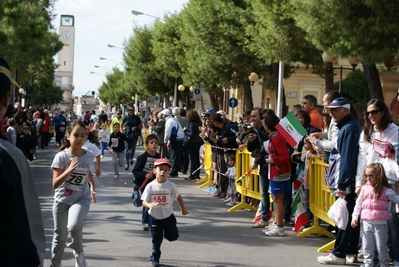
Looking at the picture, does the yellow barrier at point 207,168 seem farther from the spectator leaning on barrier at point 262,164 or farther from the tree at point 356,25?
the spectator leaning on barrier at point 262,164

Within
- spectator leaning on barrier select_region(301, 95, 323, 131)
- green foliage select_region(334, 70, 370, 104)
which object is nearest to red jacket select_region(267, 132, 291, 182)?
spectator leaning on barrier select_region(301, 95, 323, 131)

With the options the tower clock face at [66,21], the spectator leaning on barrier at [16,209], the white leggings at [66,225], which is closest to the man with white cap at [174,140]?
the white leggings at [66,225]

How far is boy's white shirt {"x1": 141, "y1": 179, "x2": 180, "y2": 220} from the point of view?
27.9 ft

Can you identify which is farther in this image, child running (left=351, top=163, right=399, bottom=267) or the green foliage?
the green foliage

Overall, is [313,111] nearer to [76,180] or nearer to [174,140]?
[76,180]

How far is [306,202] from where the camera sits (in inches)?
443

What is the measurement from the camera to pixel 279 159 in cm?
1082

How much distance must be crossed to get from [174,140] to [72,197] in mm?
13022

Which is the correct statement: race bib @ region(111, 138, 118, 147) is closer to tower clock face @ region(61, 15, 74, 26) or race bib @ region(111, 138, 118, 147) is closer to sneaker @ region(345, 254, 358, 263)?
sneaker @ region(345, 254, 358, 263)

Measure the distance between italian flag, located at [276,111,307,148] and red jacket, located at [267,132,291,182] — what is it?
0.35m

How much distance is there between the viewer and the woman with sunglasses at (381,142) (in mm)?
8188

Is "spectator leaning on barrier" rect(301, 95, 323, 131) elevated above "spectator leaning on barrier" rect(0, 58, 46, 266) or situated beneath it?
elevated above

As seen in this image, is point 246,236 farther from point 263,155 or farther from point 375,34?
point 375,34

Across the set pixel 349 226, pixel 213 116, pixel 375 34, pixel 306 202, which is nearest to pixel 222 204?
pixel 213 116
